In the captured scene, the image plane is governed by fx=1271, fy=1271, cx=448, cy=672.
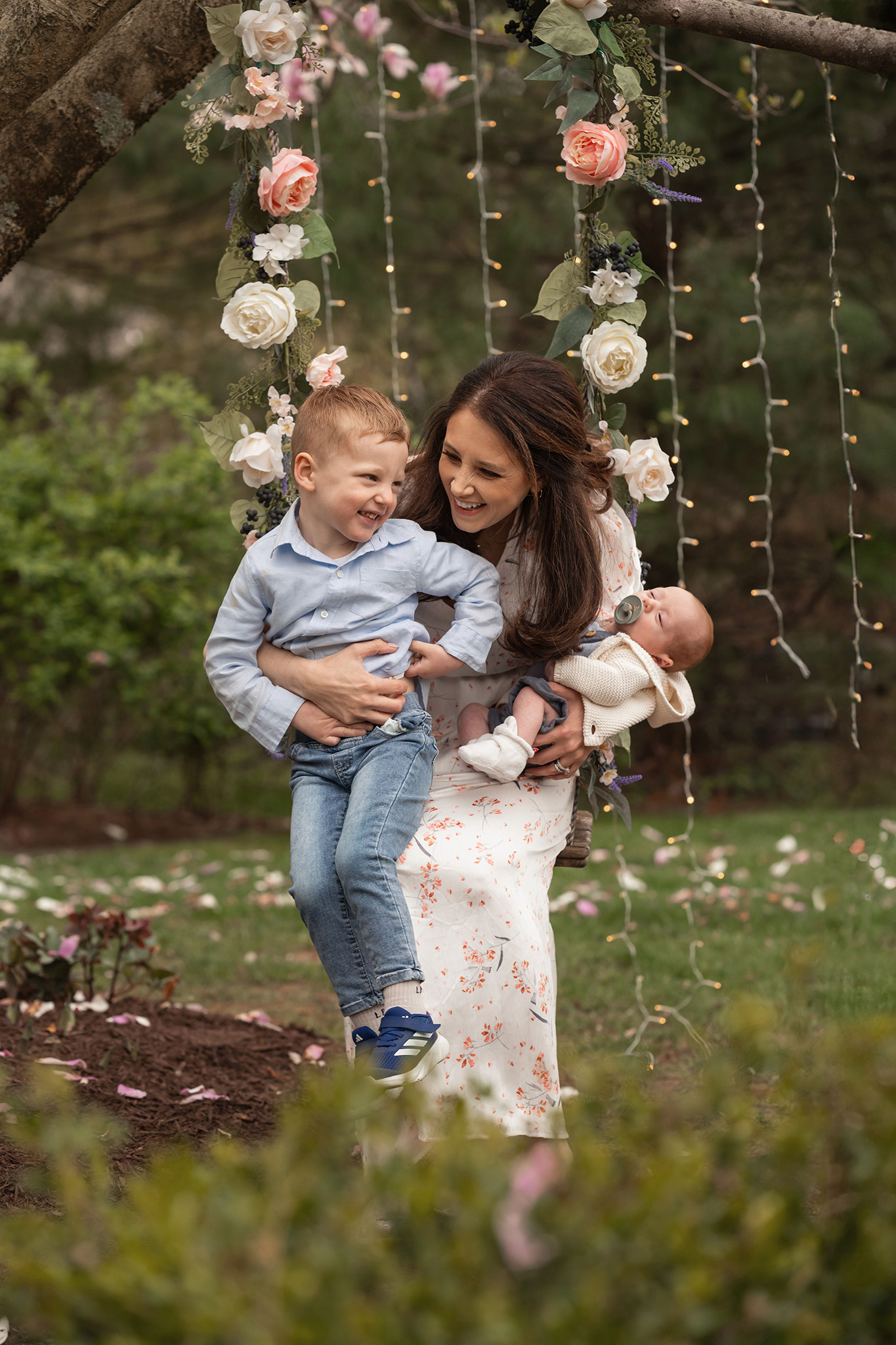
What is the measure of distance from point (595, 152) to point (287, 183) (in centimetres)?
68

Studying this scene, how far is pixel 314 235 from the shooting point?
2873 millimetres

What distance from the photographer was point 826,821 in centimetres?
706

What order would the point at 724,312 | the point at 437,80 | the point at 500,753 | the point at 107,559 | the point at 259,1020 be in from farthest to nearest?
the point at 724,312
the point at 107,559
the point at 437,80
the point at 259,1020
the point at 500,753

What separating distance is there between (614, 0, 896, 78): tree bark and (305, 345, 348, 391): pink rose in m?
0.97

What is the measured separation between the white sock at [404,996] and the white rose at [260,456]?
1154 millimetres

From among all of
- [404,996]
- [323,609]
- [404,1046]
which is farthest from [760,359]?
[404,1046]

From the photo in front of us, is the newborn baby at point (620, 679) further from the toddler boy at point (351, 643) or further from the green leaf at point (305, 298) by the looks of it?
the green leaf at point (305, 298)

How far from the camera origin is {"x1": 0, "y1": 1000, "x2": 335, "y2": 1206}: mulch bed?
2.94m

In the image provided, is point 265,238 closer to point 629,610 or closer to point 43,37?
point 43,37

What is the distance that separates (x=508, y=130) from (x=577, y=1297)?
26.1 feet

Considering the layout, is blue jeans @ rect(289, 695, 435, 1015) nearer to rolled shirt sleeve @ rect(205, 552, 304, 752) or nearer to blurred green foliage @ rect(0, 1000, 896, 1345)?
rolled shirt sleeve @ rect(205, 552, 304, 752)

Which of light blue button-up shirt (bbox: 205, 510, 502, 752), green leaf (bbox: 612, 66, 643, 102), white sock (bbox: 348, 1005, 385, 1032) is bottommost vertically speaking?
white sock (bbox: 348, 1005, 385, 1032)

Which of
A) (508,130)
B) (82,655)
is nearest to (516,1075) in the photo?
(82,655)

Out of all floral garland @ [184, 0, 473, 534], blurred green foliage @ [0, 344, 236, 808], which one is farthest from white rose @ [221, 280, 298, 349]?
blurred green foliage @ [0, 344, 236, 808]
